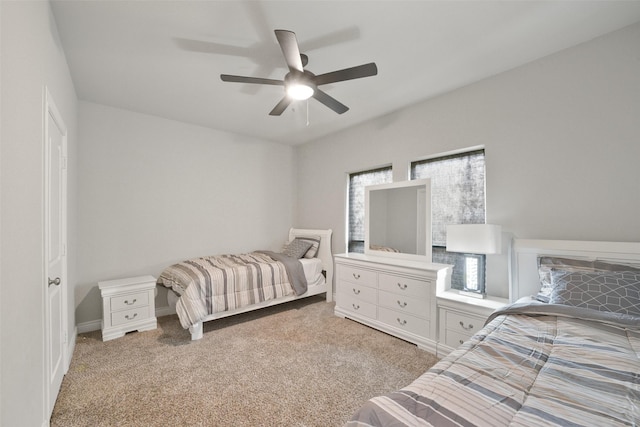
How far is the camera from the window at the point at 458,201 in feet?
8.39

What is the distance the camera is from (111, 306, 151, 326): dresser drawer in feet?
9.30

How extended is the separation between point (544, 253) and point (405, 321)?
4.51ft

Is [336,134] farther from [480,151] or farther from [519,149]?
[519,149]

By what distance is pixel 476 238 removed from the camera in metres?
2.30

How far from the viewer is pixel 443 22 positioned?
1.86m

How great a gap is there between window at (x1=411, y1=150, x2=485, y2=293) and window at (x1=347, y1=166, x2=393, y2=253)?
31.8 inches

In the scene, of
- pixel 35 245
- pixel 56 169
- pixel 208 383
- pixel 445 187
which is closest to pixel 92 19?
pixel 56 169

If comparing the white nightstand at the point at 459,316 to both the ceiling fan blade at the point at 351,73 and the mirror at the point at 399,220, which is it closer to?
the mirror at the point at 399,220

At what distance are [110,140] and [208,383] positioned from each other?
3079 mm

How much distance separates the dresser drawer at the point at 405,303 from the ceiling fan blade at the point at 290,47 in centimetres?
237

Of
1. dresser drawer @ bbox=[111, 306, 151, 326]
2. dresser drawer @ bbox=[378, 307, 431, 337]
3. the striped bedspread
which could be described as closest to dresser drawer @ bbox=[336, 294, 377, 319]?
dresser drawer @ bbox=[378, 307, 431, 337]

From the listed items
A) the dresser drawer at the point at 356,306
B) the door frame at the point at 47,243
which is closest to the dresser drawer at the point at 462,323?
the dresser drawer at the point at 356,306

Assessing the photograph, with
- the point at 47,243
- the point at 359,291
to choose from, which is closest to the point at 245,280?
the point at 359,291

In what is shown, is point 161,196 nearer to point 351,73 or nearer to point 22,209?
point 22,209
